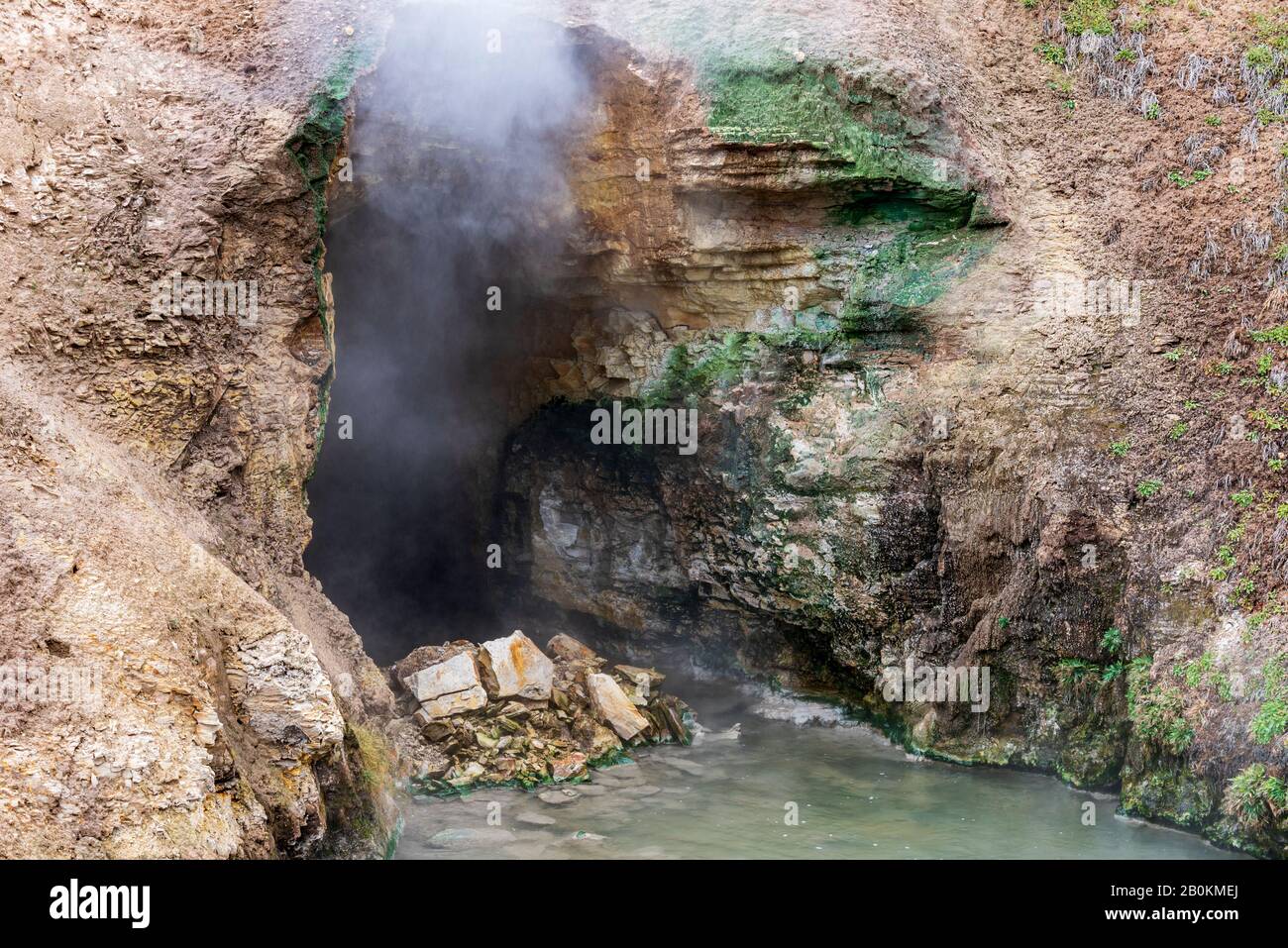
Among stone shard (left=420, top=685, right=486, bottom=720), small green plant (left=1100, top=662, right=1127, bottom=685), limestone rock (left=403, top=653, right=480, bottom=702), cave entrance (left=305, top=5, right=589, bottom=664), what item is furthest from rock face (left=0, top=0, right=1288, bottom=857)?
cave entrance (left=305, top=5, right=589, bottom=664)

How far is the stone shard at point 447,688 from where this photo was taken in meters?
9.16

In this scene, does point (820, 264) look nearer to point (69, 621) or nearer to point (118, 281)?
point (118, 281)

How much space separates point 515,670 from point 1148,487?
5.05 metres

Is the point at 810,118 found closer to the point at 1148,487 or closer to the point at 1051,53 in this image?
the point at 1051,53

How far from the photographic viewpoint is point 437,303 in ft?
39.1

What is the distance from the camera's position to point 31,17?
7.89 m

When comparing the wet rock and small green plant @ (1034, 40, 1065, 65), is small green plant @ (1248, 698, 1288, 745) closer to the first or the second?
the wet rock

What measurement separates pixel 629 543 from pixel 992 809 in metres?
5.02

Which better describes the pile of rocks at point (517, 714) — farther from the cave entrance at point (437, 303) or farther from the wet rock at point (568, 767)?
the cave entrance at point (437, 303)

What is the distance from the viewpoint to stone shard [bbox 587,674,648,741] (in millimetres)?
9672

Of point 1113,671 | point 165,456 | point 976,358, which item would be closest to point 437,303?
point 165,456

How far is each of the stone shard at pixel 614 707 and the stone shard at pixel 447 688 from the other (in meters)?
0.99

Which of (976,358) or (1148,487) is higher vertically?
(976,358)

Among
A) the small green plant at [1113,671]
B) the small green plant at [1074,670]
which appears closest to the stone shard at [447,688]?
the small green plant at [1074,670]
